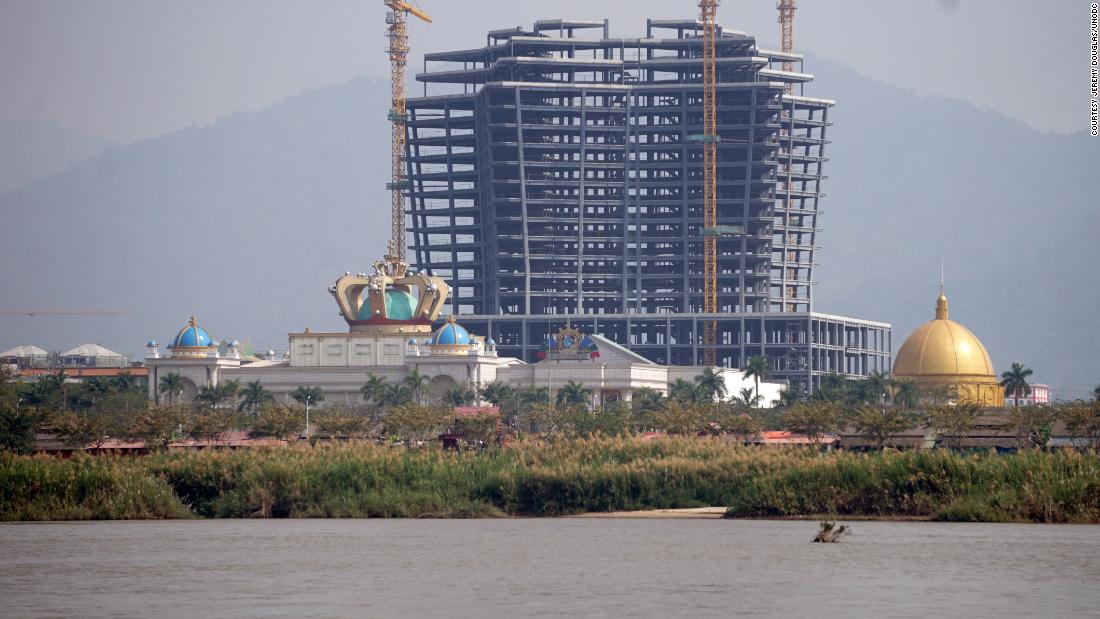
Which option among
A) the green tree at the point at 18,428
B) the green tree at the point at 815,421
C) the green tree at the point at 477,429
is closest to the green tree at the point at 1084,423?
the green tree at the point at 815,421

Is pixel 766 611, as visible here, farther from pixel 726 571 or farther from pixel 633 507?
pixel 633 507

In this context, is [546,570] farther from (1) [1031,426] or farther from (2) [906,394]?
(2) [906,394]

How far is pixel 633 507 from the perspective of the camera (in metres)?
104

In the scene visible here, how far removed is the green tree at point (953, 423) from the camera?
460 ft

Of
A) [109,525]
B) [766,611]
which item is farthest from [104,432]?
[766,611]

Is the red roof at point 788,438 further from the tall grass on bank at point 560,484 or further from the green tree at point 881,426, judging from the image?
the tall grass on bank at point 560,484

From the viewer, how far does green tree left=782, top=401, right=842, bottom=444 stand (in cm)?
14800

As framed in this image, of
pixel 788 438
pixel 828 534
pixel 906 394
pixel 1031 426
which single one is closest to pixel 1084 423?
pixel 1031 426

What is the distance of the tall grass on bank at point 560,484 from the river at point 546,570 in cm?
278

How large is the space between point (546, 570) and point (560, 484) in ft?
99.3

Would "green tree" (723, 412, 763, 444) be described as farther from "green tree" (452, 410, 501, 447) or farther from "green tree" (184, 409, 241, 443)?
"green tree" (184, 409, 241, 443)

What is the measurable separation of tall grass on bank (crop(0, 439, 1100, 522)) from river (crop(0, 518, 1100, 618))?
2784mm

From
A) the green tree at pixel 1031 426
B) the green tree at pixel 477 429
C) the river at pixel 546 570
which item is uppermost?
the green tree at pixel 1031 426

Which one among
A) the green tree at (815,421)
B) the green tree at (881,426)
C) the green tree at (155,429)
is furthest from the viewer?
the green tree at (815,421)
